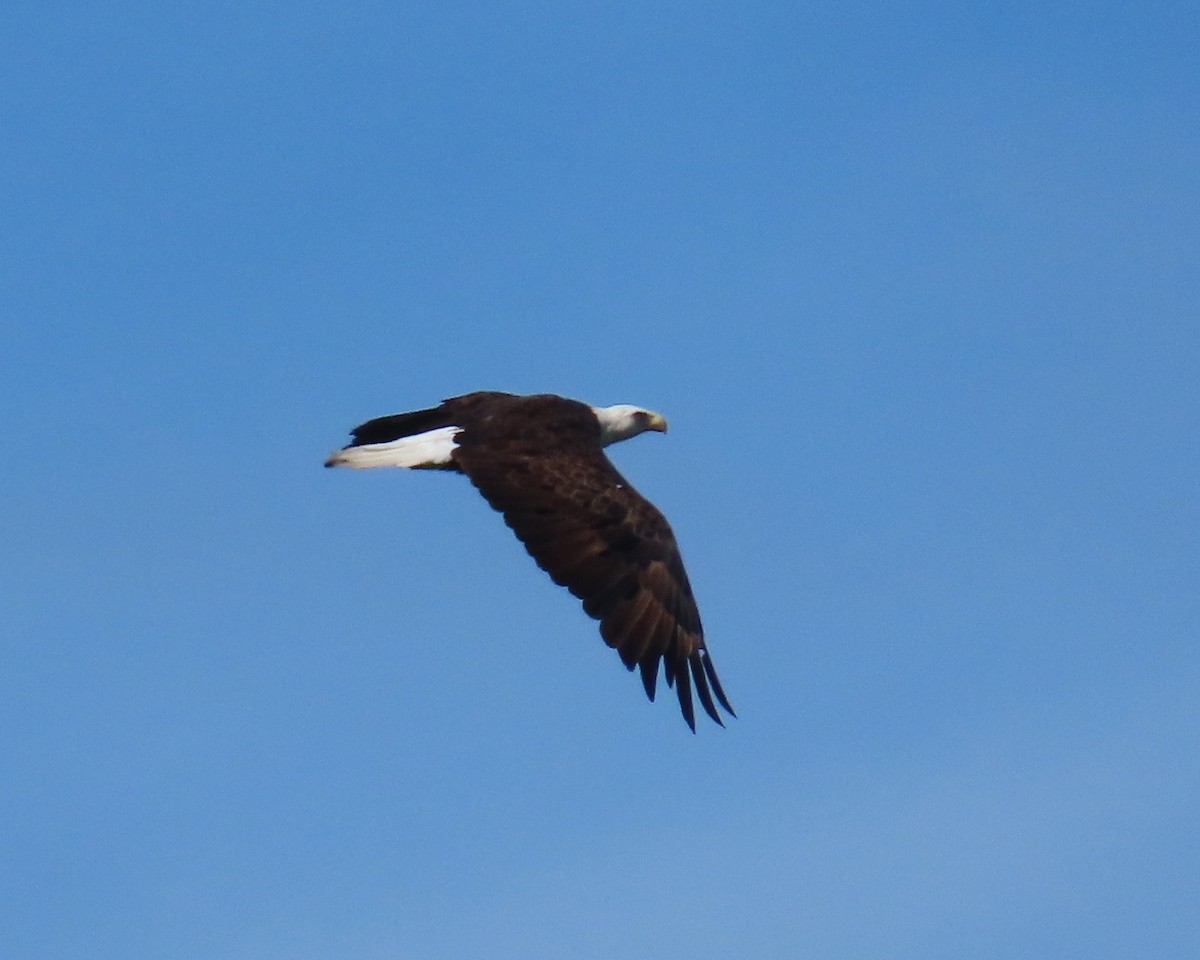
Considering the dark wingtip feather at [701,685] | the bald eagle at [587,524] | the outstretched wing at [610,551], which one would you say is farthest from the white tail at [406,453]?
the dark wingtip feather at [701,685]

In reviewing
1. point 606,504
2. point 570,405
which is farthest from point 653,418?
point 606,504

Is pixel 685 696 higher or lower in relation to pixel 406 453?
lower

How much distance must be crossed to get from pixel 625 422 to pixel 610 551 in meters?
3.09

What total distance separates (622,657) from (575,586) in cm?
58

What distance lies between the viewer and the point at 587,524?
16.7m

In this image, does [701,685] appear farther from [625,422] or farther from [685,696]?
[625,422]

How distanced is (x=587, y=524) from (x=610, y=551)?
27 cm

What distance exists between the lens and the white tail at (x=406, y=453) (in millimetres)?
17891

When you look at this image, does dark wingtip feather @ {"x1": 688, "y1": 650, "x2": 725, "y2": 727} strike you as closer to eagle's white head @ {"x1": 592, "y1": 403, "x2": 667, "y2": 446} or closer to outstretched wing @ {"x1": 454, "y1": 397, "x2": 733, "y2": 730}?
outstretched wing @ {"x1": 454, "y1": 397, "x2": 733, "y2": 730}

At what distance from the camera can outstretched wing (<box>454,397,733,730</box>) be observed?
16375 millimetres

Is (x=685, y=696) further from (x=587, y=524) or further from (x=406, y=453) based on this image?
(x=406, y=453)

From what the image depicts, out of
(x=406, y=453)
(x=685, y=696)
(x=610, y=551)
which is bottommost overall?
(x=685, y=696)

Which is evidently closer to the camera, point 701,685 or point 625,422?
point 701,685

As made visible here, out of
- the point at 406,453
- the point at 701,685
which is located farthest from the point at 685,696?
the point at 406,453
